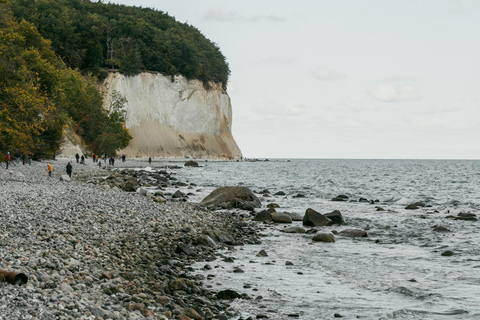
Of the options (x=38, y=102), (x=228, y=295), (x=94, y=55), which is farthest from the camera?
(x=94, y=55)

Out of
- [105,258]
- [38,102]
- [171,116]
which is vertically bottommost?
[105,258]

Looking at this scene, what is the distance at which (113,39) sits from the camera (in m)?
97.9

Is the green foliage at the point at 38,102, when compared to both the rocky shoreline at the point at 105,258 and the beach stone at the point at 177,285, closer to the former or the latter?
the rocky shoreline at the point at 105,258

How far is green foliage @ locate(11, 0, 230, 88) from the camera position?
86.1 m

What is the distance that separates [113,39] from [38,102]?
81.8m

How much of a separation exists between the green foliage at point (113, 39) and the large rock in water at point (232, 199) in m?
70.4

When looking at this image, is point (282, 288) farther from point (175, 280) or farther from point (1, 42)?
point (1, 42)

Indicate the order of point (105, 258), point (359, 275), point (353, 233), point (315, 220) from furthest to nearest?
point (315, 220) → point (353, 233) → point (359, 275) → point (105, 258)

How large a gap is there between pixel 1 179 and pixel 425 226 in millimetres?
20772

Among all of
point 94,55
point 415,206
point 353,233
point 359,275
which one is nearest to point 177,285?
point 359,275

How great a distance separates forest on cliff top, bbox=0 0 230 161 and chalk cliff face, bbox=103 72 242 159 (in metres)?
2.84

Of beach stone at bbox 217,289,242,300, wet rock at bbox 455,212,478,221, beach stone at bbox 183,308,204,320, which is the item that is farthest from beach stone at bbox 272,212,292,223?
beach stone at bbox 183,308,204,320

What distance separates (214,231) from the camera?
610 inches

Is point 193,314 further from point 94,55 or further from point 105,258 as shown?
point 94,55
